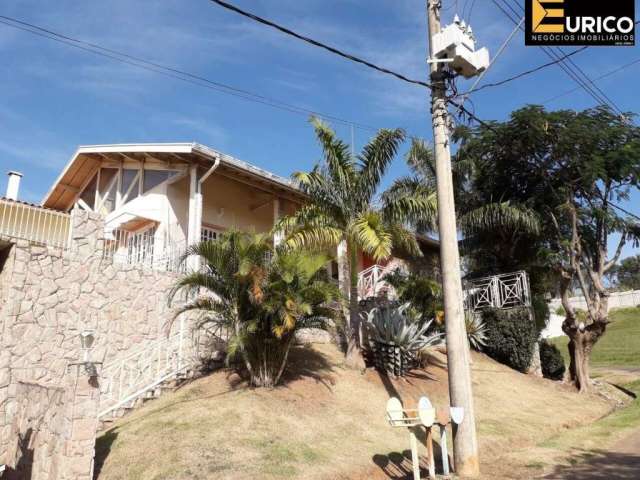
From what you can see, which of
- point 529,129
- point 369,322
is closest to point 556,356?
point 529,129

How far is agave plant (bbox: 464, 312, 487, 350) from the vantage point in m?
16.3

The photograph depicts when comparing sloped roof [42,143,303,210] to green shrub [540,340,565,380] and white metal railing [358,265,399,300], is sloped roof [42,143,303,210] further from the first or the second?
green shrub [540,340,565,380]

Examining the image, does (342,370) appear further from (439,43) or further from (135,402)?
(439,43)

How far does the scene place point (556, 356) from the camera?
1822 centimetres

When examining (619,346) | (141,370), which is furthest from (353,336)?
(619,346)

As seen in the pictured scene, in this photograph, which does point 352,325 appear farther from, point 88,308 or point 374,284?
point 88,308

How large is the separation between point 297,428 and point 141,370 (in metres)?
3.89

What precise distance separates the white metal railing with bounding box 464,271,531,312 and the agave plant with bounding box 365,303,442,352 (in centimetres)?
549

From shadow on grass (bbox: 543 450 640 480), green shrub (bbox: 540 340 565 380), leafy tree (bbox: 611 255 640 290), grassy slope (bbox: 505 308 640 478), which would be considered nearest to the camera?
shadow on grass (bbox: 543 450 640 480)

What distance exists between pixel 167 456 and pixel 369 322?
6698mm

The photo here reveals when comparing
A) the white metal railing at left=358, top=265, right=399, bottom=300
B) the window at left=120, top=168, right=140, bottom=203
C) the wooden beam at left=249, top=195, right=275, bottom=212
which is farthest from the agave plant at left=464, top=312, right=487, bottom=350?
the window at left=120, top=168, right=140, bottom=203

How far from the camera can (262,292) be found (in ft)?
31.1

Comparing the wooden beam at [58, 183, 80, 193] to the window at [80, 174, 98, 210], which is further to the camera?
the wooden beam at [58, 183, 80, 193]

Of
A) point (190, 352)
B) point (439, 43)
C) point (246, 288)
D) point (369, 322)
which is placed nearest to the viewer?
point (439, 43)
